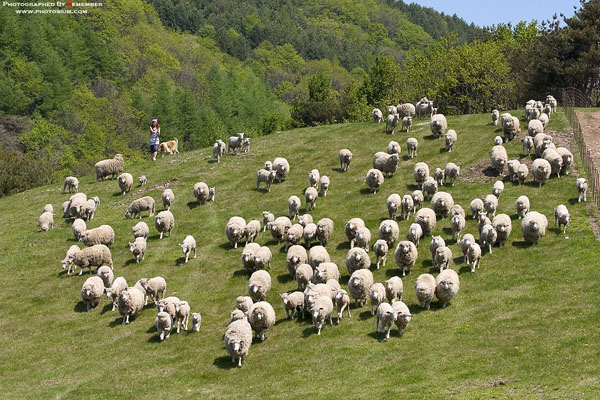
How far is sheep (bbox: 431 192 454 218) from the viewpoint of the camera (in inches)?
1772

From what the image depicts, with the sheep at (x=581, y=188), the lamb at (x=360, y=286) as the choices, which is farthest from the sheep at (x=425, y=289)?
the sheep at (x=581, y=188)

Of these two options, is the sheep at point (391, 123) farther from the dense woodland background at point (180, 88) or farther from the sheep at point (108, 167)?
the dense woodland background at point (180, 88)

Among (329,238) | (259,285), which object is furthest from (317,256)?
(329,238)

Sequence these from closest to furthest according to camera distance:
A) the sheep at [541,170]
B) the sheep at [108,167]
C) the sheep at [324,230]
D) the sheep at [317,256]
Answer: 1. the sheep at [317,256]
2. the sheep at [324,230]
3. the sheep at [541,170]
4. the sheep at [108,167]

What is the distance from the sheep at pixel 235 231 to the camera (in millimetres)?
45344

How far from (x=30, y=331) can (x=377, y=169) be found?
83.9 feet

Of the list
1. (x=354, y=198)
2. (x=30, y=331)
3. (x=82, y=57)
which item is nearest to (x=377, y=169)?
(x=354, y=198)

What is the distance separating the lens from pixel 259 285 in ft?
121

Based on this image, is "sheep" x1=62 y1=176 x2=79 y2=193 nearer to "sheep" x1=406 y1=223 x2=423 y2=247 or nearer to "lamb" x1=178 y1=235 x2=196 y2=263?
"lamb" x1=178 y1=235 x2=196 y2=263

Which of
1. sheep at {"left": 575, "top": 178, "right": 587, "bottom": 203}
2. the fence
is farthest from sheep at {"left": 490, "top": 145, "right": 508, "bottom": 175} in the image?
sheep at {"left": 575, "top": 178, "right": 587, "bottom": 203}

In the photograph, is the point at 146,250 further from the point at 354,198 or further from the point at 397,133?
the point at 397,133

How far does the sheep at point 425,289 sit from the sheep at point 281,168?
22.6 meters

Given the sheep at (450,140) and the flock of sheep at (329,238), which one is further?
the sheep at (450,140)

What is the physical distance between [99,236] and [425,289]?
21.6 m
